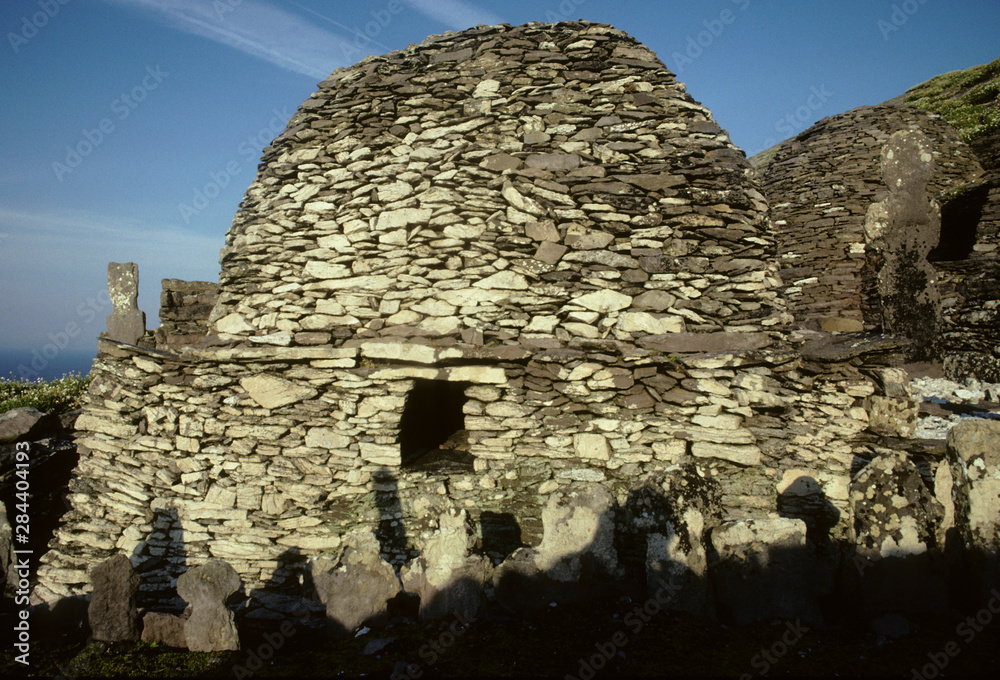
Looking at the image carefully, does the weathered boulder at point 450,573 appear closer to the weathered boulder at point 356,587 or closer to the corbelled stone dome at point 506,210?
the weathered boulder at point 356,587

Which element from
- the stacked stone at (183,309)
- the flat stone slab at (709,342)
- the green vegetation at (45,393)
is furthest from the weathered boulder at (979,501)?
the green vegetation at (45,393)

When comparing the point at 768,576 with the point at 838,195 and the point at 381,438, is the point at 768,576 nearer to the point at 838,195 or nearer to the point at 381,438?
the point at 381,438

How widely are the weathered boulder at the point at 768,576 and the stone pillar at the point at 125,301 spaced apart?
8.13 meters

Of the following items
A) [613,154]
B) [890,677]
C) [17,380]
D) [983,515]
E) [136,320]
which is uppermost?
[613,154]

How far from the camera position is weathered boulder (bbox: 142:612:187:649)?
3.13 meters

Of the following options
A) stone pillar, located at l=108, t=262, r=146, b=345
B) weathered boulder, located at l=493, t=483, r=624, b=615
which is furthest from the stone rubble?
stone pillar, located at l=108, t=262, r=146, b=345

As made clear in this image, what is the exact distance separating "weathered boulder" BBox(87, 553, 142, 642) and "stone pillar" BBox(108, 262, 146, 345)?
5.00 m

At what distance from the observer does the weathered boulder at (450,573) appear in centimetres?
317

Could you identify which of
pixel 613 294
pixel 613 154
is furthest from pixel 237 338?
pixel 613 154

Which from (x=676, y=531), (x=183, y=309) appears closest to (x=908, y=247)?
(x=676, y=531)

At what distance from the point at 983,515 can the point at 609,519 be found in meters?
2.35

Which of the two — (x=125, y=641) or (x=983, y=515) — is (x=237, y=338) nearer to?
(x=125, y=641)

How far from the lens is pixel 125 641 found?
3168mm

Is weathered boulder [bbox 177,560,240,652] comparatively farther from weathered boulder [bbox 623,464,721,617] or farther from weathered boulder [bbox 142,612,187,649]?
weathered boulder [bbox 623,464,721,617]
